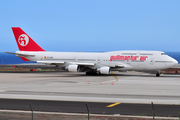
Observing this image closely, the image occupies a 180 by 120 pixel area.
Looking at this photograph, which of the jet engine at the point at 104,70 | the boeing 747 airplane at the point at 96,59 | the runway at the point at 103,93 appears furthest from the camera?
the boeing 747 airplane at the point at 96,59

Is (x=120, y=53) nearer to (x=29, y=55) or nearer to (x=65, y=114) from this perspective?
(x=29, y=55)

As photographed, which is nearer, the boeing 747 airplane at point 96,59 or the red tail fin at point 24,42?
the boeing 747 airplane at point 96,59

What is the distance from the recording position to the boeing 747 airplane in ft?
177

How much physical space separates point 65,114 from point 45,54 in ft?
141

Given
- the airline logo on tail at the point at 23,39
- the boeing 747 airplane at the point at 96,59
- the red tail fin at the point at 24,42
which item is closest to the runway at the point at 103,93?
the boeing 747 airplane at the point at 96,59

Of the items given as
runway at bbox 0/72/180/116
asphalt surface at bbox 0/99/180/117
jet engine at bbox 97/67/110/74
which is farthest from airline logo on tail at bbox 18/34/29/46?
asphalt surface at bbox 0/99/180/117

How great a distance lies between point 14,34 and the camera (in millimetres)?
62000

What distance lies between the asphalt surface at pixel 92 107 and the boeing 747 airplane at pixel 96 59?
31.5 meters

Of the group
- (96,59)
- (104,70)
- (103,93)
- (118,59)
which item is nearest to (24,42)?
(96,59)

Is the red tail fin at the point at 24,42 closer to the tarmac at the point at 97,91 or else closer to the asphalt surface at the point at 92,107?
the tarmac at the point at 97,91

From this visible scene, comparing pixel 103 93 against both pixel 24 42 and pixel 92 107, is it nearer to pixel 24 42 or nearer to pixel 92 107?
pixel 92 107

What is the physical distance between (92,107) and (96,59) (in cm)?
3718

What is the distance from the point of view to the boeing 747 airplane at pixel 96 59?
2124 inches

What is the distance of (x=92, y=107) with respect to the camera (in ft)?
66.0
